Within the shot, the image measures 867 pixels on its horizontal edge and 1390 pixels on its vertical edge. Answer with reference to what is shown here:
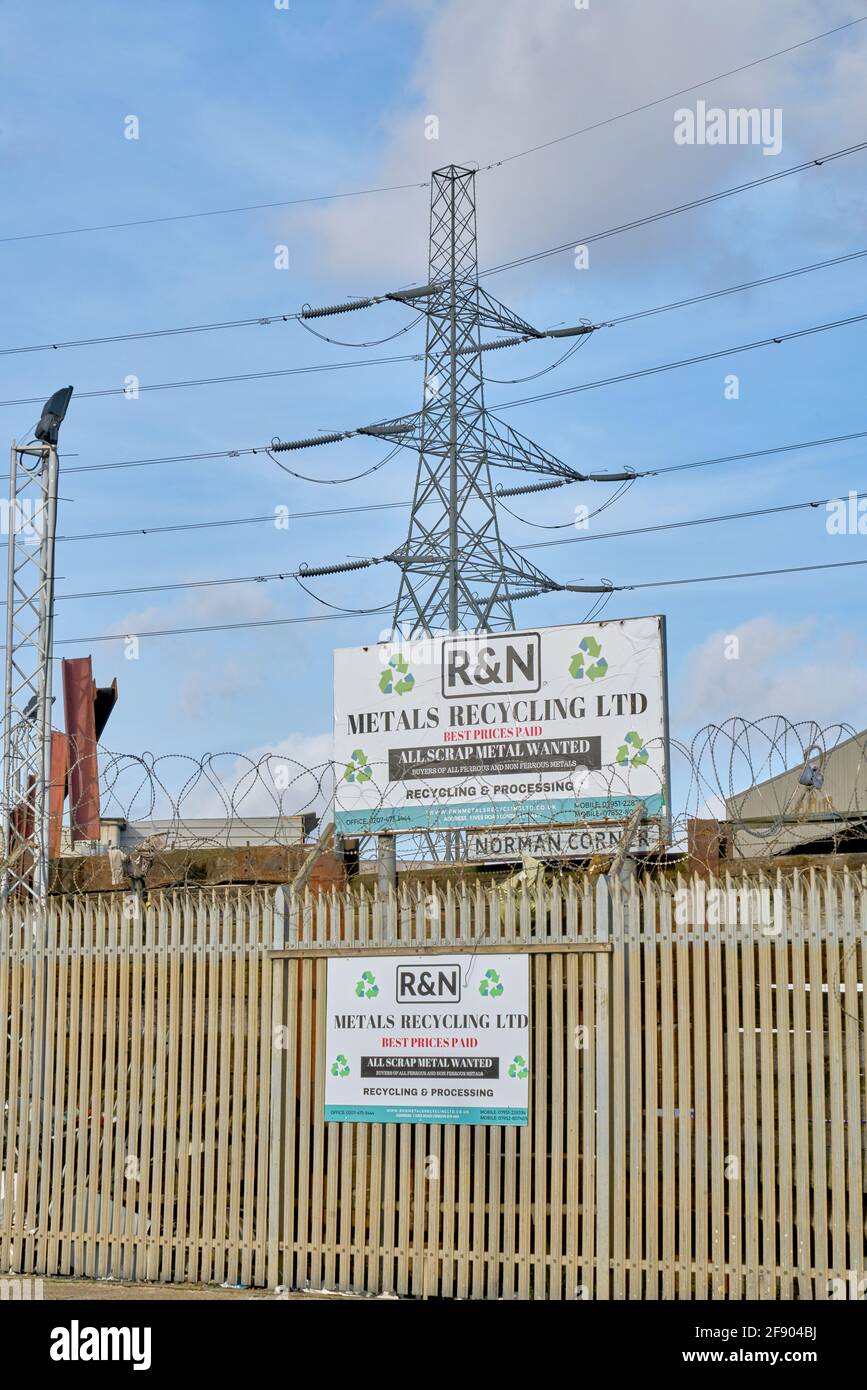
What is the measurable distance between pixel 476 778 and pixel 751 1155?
6.21 m

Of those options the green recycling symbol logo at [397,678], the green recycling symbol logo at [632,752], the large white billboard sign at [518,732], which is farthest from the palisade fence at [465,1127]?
the green recycling symbol logo at [397,678]

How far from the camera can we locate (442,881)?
2023 centimetres

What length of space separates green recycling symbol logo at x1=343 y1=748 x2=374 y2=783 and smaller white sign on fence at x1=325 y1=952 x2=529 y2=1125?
15.5 ft

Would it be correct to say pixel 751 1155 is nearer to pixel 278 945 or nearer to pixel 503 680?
pixel 278 945

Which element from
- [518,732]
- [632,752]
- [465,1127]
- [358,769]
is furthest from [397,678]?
[465,1127]

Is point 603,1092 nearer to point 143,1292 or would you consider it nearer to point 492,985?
point 492,985

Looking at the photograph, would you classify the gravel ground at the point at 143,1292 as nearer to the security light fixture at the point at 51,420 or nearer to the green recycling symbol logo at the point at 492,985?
the green recycling symbol logo at the point at 492,985

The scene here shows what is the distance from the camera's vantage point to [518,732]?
16.1 metres

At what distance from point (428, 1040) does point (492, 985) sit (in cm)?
71

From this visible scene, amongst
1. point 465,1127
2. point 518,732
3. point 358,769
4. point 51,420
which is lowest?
point 465,1127

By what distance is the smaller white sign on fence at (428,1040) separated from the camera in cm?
1167

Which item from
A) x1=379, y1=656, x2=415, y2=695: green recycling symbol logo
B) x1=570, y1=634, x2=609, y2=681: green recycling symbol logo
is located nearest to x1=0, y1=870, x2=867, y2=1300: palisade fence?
x1=570, y1=634, x2=609, y2=681: green recycling symbol logo

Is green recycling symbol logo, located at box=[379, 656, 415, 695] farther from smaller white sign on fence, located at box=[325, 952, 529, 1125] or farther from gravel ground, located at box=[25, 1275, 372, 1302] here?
gravel ground, located at box=[25, 1275, 372, 1302]
